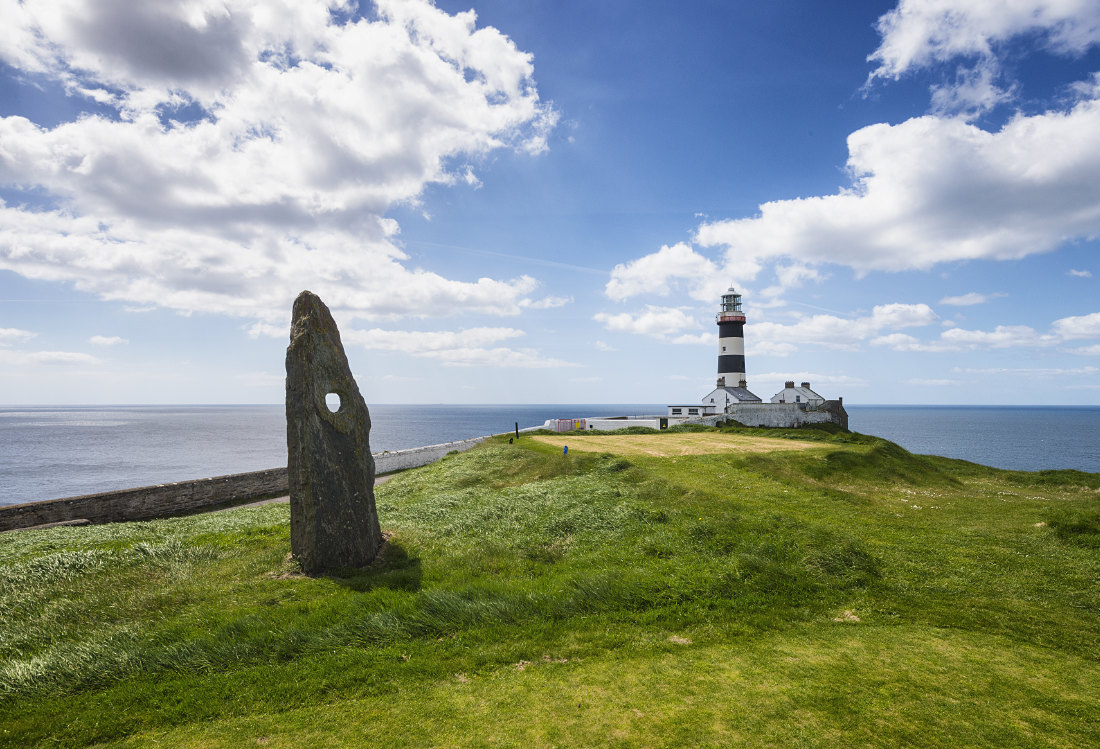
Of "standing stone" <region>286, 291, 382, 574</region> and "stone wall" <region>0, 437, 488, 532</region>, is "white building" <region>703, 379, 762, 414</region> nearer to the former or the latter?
"stone wall" <region>0, 437, 488, 532</region>

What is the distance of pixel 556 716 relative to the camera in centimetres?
645

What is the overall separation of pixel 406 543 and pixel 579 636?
663 cm

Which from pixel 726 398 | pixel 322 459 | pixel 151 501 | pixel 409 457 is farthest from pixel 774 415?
pixel 151 501

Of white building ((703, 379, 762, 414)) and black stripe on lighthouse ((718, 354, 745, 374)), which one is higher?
black stripe on lighthouse ((718, 354, 745, 374))

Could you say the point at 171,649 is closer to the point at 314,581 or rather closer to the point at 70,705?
the point at 70,705

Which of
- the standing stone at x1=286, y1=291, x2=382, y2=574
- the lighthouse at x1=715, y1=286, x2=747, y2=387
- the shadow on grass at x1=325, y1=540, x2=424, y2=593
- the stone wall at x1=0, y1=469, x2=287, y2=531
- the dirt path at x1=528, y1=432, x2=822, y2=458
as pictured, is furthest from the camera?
the lighthouse at x1=715, y1=286, x2=747, y2=387

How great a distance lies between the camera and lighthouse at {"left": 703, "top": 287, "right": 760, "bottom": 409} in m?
57.2

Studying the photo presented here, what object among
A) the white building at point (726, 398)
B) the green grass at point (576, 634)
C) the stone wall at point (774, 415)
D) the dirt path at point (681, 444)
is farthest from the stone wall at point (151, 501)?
the white building at point (726, 398)

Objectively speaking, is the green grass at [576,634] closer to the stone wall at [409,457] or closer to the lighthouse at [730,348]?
the stone wall at [409,457]

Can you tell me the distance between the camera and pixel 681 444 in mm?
33906

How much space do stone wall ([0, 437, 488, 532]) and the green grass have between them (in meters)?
9.16

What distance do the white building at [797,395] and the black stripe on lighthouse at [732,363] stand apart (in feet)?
17.7

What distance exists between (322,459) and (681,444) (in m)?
26.9

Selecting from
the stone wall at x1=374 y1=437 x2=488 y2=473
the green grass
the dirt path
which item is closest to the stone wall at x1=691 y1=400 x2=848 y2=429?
the dirt path
